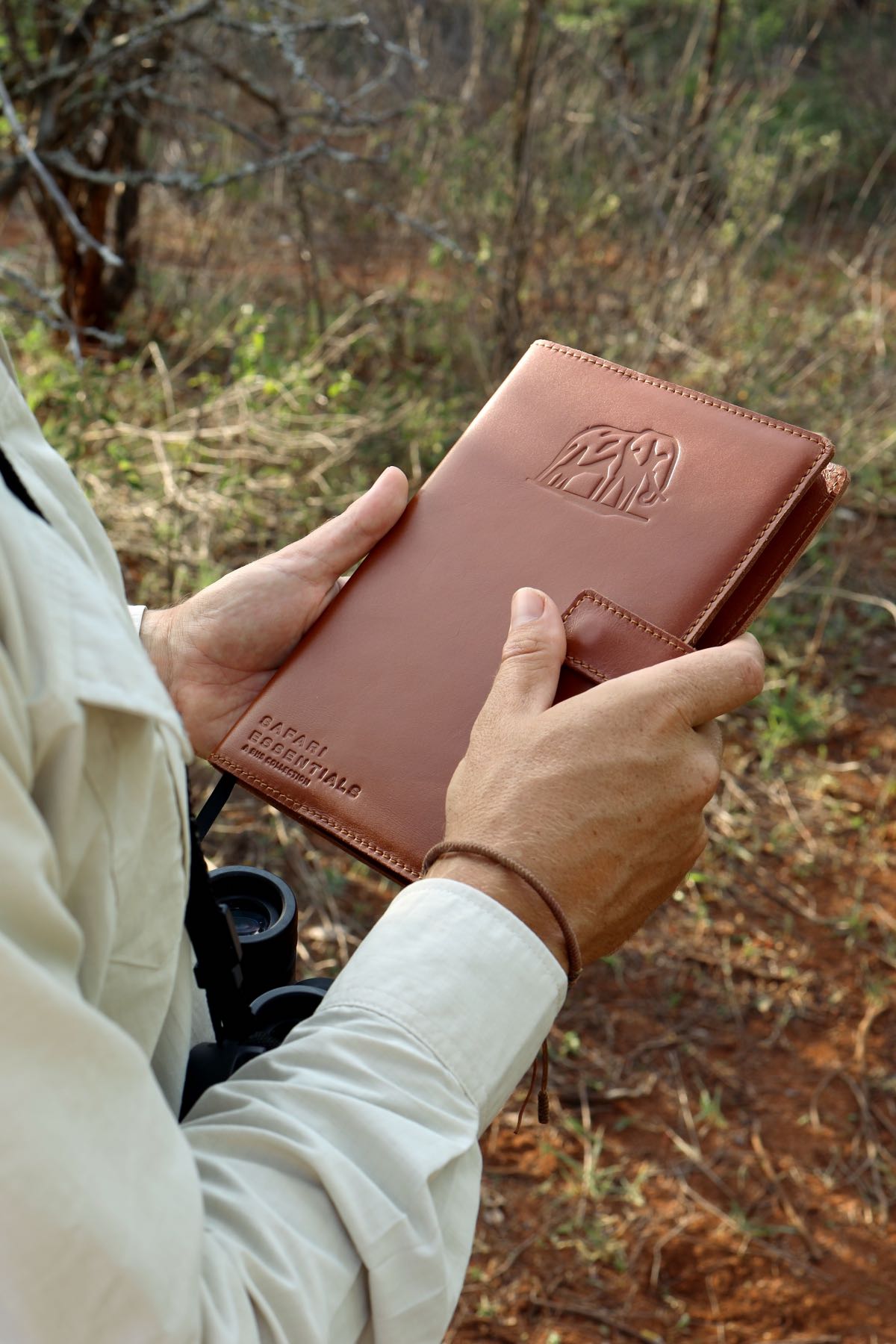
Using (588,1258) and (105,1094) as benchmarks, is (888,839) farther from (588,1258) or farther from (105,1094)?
(105,1094)

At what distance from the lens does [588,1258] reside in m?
→ 2.26

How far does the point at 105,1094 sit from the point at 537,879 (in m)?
0.47

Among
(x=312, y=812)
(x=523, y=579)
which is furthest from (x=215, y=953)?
(x=523, y=579)

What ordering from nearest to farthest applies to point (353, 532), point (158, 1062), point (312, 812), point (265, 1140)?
point (265, 1140), point (158, 1062), point (312, 812), point (353, 532)

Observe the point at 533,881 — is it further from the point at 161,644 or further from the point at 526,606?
the point at 161,644

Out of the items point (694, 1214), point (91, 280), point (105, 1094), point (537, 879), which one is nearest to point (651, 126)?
point (91, 280)

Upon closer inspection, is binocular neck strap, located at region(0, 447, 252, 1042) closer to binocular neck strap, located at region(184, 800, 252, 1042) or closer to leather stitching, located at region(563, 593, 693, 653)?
binocular neck strap, located at region(184, 800, 252, 1042)

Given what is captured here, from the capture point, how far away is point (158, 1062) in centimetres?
97

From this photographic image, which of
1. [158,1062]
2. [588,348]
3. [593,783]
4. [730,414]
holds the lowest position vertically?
[588,348]

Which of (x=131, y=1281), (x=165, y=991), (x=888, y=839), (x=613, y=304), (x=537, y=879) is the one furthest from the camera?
(x=613, y=304)

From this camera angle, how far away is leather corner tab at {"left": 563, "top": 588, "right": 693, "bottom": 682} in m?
1.38

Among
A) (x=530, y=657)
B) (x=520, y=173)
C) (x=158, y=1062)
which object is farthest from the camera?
(x=520, y=173)

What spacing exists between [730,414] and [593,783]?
656 mm

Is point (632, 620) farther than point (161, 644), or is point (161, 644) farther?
point (161, 644)
